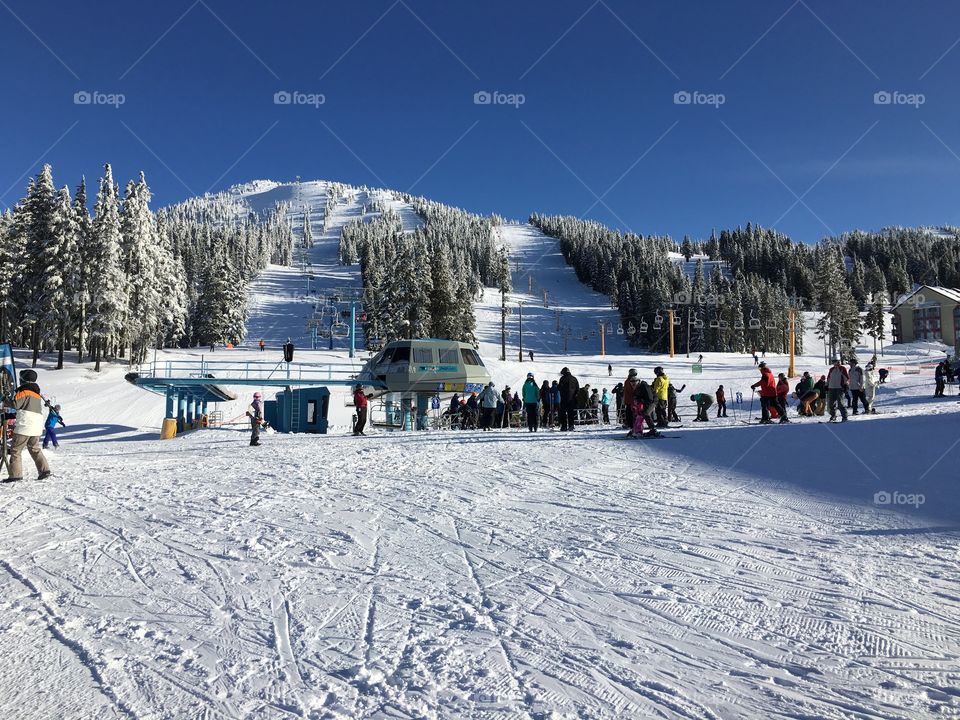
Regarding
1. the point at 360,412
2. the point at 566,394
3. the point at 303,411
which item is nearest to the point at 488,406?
the point at 566,394

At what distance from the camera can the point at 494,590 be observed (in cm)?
450

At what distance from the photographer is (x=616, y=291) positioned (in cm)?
13538

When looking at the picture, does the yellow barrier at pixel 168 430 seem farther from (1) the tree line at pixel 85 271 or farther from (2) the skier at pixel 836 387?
(1) the tree line at pixel 85 271

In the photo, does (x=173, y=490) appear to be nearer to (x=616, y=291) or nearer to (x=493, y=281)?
(x=616, y=291)

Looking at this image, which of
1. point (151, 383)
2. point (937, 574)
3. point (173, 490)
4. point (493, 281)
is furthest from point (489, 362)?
point (493, 281)

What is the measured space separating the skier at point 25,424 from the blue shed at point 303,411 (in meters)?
14.7

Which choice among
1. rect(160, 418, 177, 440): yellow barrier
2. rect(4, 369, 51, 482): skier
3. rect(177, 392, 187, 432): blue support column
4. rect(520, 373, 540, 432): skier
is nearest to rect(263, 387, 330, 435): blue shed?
rect(160, 418, 177, 440): yellow barrier

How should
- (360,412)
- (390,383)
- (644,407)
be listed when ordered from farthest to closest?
(390,383), (360,412), (644,407)

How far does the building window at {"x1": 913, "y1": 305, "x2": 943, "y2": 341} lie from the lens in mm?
95938

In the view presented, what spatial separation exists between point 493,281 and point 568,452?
144 meters

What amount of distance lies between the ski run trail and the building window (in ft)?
351

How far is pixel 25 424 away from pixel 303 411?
15.9 metres

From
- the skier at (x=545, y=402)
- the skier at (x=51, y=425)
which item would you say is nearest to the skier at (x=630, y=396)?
the skier at (x=545, y=402)

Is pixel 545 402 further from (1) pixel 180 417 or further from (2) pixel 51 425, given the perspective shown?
(1) pixel 180 417
